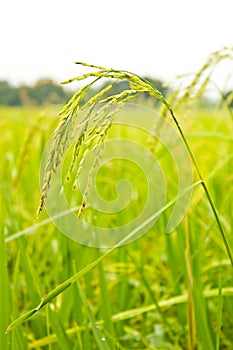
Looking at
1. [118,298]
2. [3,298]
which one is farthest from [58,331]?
[118,298]

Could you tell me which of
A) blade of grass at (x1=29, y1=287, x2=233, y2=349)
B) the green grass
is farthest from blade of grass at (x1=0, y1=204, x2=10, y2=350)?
blade of grass at (x1=29, y1=287, x2=233, y2=349)

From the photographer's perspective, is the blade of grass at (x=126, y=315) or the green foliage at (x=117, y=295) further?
the blade of grass at (x=126, y=315)

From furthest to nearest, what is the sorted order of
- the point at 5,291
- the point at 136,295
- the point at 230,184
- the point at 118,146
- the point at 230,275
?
the point at 118,146
the point at 230,184
the point at 230,275
the point at 136,295
the point at 5,291

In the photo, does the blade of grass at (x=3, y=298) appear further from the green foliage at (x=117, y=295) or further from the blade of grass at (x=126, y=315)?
the blade of grass at (x=126, y=315)

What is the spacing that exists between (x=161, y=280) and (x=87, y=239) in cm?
30

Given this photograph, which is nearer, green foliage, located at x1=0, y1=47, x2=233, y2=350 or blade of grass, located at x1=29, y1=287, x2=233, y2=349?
green foliage, located at x1=0, y1=47, x2=233, y2=350

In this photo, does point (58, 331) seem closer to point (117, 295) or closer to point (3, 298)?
point (3, 298)

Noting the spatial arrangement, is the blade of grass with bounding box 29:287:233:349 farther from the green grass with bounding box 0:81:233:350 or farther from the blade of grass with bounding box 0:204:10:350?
the blade of grass with bounding box 0:204:10:350

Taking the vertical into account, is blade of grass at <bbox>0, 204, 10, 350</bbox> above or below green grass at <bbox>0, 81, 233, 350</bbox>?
above

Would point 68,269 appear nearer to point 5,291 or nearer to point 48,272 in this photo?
point 5,291

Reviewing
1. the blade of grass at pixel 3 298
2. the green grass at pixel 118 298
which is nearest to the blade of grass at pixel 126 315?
the green grass at pixel 118 298

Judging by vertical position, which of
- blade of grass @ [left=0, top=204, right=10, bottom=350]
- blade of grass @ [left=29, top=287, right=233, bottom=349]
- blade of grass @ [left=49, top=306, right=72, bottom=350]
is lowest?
blade of grass @ [left=29, top=287, right=233, bottom=349]

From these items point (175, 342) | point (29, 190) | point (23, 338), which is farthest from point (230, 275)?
point (29, 190)

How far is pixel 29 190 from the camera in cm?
221
